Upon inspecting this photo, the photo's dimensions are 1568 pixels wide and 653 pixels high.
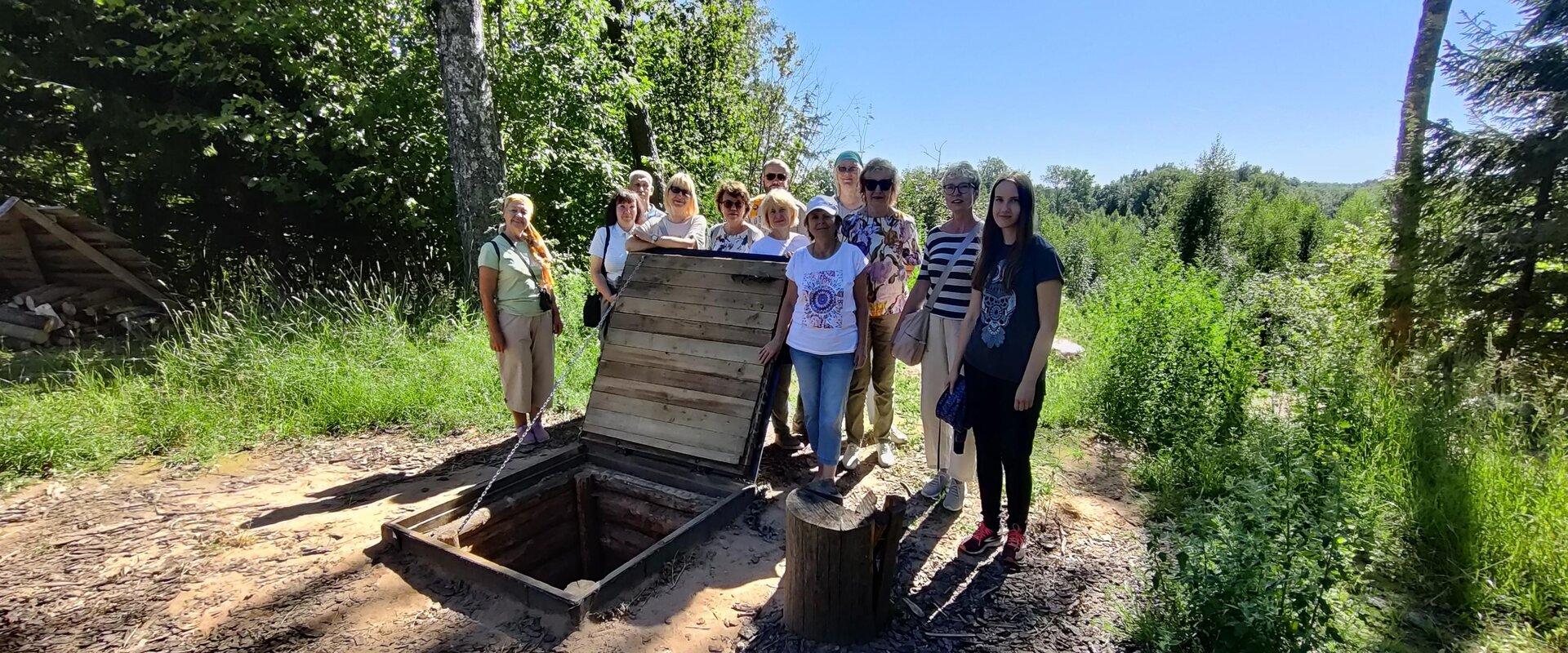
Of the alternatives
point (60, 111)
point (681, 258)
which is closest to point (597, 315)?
point (681, 258)

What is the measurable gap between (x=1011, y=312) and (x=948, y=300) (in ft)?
2.12

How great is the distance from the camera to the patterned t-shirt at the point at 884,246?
384cm

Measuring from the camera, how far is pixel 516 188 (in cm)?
827

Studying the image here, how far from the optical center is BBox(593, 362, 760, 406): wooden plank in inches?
159

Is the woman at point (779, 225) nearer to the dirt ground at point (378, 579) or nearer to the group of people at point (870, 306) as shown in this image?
the group of people at point (870, 306)

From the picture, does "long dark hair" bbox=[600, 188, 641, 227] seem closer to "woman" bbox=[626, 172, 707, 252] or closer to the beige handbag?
"woman" bbox=[626, 172, 707, 252]

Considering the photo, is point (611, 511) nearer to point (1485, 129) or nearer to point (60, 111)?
point (1485, 129)

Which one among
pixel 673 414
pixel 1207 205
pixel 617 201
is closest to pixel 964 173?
pixel 673 414

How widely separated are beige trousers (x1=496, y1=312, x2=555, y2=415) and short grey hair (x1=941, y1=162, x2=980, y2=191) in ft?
9.58

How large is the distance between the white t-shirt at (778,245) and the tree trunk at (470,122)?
13.5 feet

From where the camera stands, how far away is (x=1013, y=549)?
10.6ft

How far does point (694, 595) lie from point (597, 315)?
235 cm

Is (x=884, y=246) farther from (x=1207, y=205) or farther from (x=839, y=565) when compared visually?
(x=1207, y=205)

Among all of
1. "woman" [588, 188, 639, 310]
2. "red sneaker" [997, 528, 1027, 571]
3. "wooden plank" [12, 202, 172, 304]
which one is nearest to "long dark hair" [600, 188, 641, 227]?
"woman" [588, 188, 639, 310]
